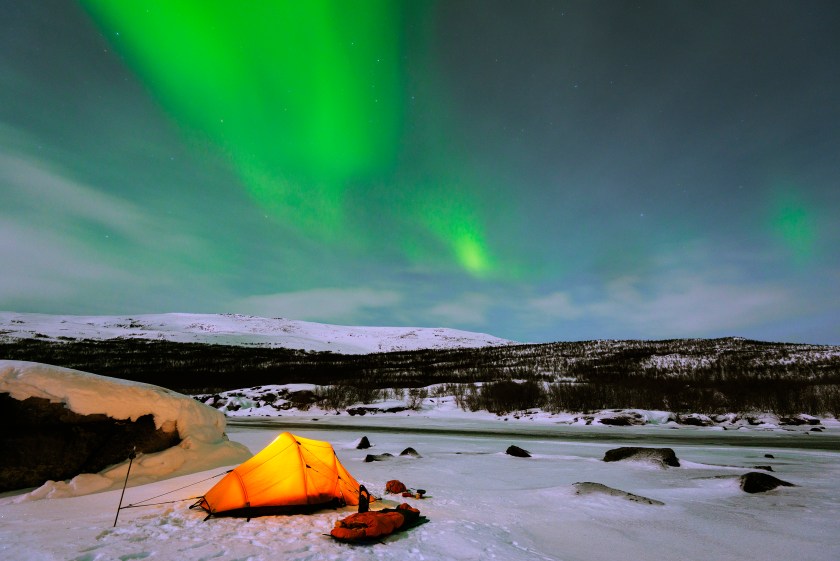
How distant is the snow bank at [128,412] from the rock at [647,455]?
12732mm

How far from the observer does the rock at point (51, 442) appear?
8.22m

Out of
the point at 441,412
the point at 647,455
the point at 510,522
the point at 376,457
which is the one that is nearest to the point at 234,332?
the point at 441,412

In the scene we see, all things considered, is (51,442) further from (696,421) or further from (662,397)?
→ (662,397)

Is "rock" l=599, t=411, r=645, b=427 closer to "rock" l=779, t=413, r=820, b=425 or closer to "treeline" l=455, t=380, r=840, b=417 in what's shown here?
"treeline" l=455, t=380, r=840, b=417

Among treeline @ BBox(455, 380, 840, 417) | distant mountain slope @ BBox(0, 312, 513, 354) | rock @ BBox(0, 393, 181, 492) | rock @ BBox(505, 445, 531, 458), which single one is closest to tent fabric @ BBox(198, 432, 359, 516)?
rock @ BBox(0, 393, 181, 492)

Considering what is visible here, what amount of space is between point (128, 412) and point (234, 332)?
513 ft

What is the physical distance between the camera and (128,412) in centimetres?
1029

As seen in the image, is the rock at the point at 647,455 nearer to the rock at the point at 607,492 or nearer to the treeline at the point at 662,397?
the rock at the point at 607,492

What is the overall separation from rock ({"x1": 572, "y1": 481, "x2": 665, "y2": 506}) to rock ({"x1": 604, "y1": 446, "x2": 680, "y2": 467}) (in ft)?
16.3

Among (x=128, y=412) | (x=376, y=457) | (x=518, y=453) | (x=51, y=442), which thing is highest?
(x=128, y=412)

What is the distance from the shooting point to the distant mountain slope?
124 metres

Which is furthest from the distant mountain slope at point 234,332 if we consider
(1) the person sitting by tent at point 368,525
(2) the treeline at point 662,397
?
(1) the person sitting by tent at point 368,525

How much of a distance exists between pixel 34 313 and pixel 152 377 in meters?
144

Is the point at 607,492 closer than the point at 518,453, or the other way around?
Result: the point at 607,492
